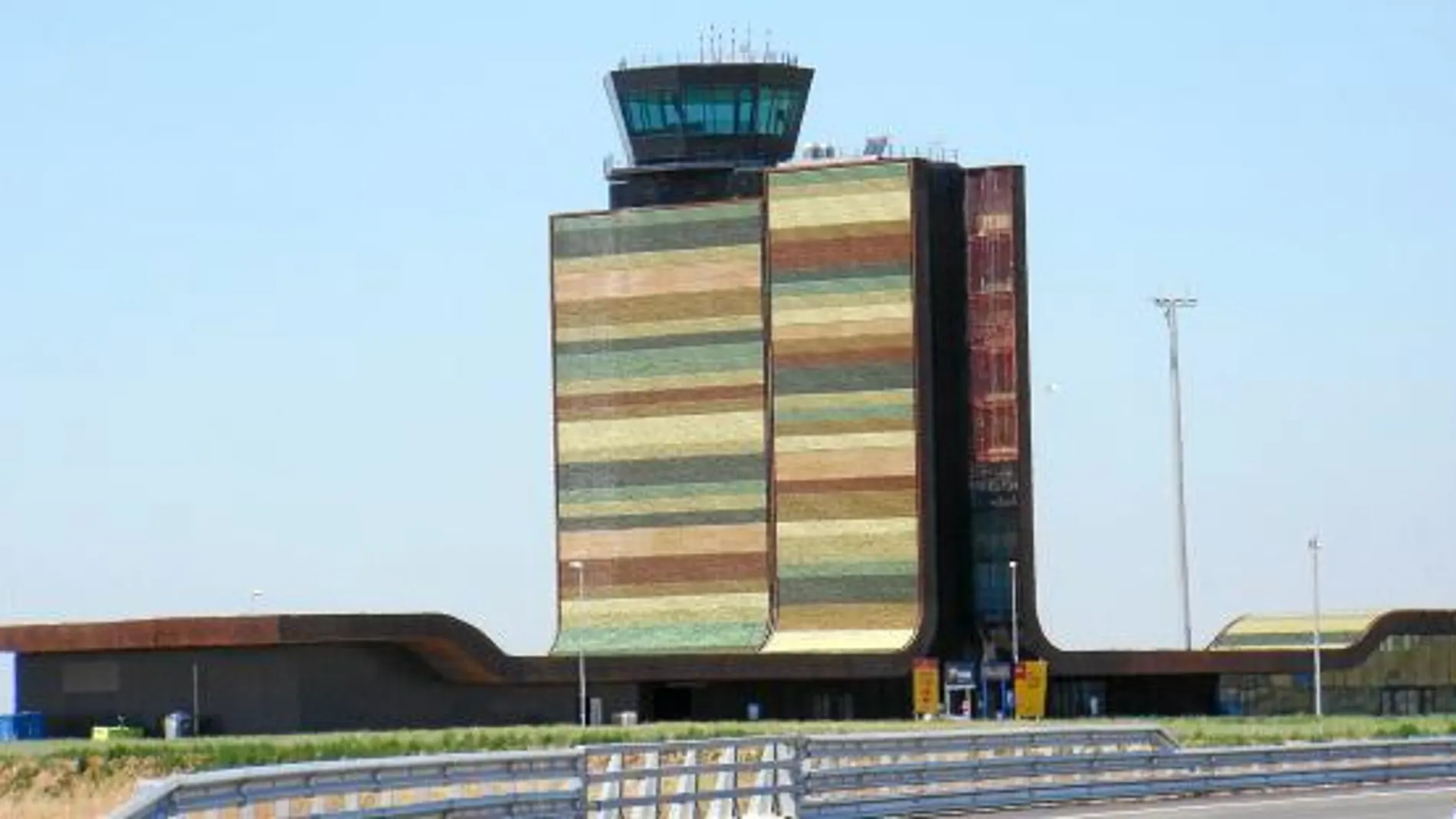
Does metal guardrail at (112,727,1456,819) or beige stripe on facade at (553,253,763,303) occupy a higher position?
beige stripe on facade at (553,253,763,303)

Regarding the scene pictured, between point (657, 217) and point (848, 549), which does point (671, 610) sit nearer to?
point (848, 549)

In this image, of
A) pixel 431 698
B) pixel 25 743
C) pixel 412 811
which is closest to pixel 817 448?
pixel 431 698

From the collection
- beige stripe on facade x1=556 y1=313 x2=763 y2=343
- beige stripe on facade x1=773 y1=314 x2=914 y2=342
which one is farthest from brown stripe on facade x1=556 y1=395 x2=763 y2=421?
beige stripe on facade x1=773 y1=314 x2=914 y2=342

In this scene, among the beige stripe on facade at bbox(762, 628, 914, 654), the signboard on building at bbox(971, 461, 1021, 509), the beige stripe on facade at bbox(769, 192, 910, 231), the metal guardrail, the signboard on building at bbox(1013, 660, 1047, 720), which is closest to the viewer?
the metal guardrail

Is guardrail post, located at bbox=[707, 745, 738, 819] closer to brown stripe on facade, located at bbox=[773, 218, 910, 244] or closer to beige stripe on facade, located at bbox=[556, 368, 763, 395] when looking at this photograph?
brown stripe on facade, located at bbox=[773, 218, 910, 244]

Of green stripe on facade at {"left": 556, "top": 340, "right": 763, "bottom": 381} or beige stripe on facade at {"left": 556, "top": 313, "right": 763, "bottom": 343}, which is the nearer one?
beige stripe on facade at {"left": 556, "top": 313, "right": 763, "bottom": 343}

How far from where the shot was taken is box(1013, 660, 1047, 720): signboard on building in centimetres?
12538

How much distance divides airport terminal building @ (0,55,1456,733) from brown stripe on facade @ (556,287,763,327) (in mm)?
98

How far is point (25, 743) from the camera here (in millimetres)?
104688

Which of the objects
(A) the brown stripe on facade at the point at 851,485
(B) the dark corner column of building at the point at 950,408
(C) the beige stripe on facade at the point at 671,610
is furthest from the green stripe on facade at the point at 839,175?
(C) the beige stripe on facade at the point at 671,610

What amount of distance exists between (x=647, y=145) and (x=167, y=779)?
345 feet

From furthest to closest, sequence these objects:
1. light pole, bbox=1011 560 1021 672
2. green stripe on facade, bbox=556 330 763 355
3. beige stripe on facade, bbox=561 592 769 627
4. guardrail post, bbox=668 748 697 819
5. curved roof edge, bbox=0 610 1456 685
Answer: green stripe on facade, bbox=556 330 763 355
beige stripe on facade, bbox=561 592 769 627
light pole, bbox=1011 560 1021 672
curved roof edge, bbox=0 610 1456 685
guardrail post, bbox=668 748 697 819

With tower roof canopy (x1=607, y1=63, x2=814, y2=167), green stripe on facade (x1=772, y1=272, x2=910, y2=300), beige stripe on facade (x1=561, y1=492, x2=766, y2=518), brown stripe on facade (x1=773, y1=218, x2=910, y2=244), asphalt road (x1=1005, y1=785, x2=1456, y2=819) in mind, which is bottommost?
asphalt road (x1=1005, y1=785, x2=1456, y2=819)

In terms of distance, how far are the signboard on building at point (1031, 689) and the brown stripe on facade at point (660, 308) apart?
15.6 m
